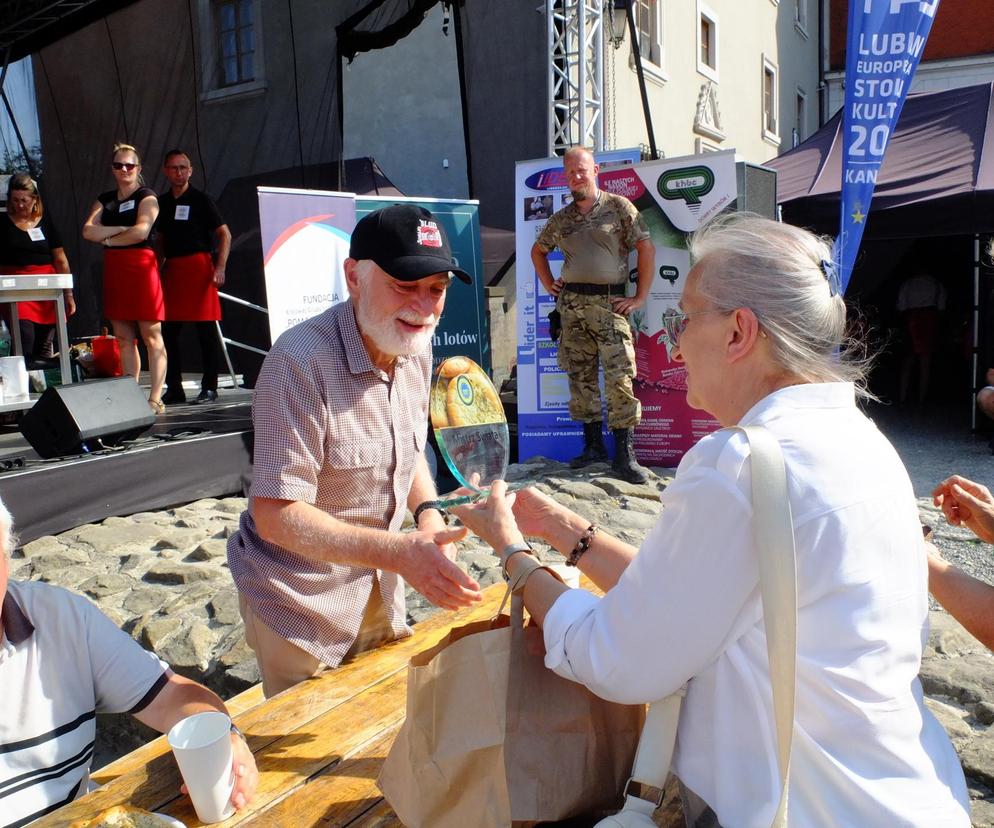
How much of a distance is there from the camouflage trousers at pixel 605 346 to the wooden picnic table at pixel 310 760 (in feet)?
14.3

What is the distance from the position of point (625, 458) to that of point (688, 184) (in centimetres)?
213

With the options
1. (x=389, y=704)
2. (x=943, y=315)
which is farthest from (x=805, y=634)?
(x=943, y=315)

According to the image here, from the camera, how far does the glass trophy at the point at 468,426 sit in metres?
1.89

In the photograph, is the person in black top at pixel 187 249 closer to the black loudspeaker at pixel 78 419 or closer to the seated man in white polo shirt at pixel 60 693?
the black loudspeaker at pixel 78 419

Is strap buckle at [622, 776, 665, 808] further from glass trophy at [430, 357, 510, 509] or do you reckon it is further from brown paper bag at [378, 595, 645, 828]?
glass trophy at [430, 357, 510, 509]

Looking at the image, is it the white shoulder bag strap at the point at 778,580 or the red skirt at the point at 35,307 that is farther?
the red skirt at the point at 35,307

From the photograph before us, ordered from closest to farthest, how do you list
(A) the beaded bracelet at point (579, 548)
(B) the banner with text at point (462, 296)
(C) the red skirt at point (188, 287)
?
1. (A) the beaded bracelet at point (579, 548)
2. (C) the red skirt at point (188, 287)
3. (B) the banner with text at point (462, 296)

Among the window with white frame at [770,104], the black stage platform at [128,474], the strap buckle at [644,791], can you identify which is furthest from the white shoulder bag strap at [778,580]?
the window with white frame at [770,104]

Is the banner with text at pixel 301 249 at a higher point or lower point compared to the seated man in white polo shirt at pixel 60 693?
higher

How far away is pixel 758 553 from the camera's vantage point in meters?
1.13

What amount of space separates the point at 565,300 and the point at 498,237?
4.82 metres

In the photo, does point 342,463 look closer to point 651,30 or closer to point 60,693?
point 60,693

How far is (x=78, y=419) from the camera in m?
5.03

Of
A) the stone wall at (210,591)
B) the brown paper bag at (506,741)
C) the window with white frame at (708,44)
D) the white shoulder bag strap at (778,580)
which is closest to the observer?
the white shoulder bag strap at (778,580)
